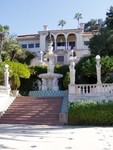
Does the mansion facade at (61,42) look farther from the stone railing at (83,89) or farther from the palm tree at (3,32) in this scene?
the stone railing at (83,89)

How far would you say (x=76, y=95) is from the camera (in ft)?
63.2

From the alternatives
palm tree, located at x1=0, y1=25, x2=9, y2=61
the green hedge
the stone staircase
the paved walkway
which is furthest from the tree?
the paved walkway

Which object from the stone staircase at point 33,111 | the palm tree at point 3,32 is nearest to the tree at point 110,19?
the palm tree at point 3,32

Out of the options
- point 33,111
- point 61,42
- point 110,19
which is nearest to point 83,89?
point 33,111

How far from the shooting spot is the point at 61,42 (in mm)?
60875

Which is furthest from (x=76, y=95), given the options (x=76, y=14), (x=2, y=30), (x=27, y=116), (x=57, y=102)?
(x=76, y=14)

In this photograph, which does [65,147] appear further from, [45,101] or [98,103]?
[45,101]

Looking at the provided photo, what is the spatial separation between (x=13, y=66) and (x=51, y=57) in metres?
4.20

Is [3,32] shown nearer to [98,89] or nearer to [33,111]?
[33,111]

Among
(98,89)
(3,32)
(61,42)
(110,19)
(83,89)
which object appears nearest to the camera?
(98,89)

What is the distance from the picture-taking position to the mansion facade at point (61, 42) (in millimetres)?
56500

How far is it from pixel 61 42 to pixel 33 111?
141 feet

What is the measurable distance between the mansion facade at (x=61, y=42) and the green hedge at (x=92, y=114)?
3808 centimetres

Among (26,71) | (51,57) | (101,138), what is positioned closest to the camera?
(101,138)
